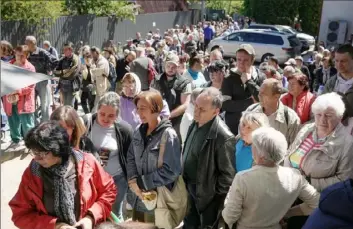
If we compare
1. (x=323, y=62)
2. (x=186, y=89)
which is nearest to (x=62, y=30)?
(x=323, y=62)

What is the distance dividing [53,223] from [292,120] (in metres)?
2.51

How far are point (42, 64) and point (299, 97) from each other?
5.06 meters

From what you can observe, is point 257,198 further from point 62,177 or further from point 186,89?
point 186,89

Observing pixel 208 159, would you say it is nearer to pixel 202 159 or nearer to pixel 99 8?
pixel 202 159

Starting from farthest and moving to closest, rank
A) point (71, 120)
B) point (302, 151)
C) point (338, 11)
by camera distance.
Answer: point (338, 11), point (302, 151), point (71, 120)

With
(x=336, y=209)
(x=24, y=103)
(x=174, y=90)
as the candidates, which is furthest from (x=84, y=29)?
(x=336, y=209)

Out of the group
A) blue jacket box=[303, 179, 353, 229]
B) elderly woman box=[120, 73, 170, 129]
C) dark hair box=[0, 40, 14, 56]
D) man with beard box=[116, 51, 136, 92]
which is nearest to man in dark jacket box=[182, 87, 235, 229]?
elderly woman box=[120, 73, 170, 129]

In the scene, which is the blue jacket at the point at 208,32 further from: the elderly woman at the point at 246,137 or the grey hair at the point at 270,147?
the grey hair at the point at 270,147

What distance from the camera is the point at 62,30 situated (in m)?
16.7

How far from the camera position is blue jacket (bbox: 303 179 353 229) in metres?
1.87

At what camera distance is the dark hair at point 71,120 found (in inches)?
124

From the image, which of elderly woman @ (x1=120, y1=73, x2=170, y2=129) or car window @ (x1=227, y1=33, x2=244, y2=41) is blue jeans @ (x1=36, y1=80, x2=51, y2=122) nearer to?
elderly woman @ (x1=120, y1=73, x2=170, y2=129)

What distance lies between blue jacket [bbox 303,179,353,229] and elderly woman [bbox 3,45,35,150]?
556cm

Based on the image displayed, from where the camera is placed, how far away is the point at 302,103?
15.1 feet
